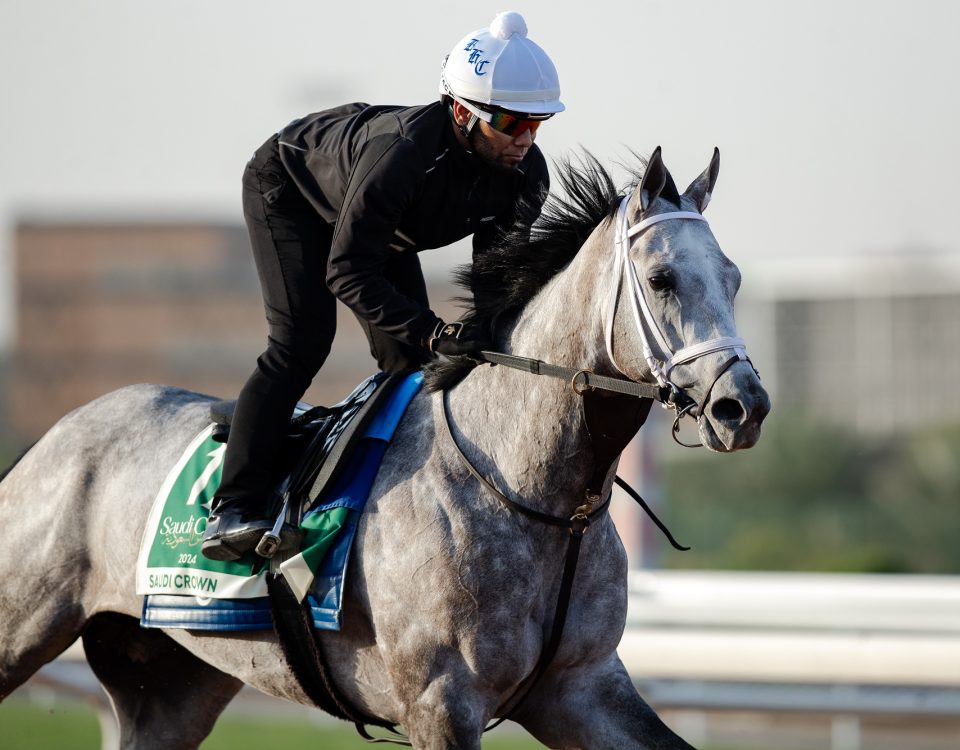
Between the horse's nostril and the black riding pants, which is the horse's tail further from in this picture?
the horse's nostril

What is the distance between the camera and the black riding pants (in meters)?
4.25

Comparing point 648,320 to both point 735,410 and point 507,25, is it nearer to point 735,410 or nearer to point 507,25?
point 735,410

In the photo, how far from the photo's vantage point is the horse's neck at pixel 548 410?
12.5ft

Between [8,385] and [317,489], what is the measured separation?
50.3 m

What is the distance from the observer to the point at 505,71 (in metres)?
4.00

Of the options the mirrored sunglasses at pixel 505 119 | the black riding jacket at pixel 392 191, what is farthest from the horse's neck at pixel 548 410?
the mirrored sunglasses at pixel 505 119

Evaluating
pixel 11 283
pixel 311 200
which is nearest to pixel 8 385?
pixel 11 283

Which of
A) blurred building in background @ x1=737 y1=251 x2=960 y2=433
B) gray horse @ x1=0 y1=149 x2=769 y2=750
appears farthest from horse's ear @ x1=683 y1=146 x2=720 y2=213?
blurred building in background @ x1=737 y1=251 x2=960 y2=433

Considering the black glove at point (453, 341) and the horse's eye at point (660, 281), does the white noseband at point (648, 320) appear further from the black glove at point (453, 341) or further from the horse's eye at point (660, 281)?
the black glove at point (453, 341)

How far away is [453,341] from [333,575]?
0.75 m

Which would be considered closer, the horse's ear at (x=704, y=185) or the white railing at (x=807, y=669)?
the horse's ear at (x=704, y=185)

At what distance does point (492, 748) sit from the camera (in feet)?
27.7

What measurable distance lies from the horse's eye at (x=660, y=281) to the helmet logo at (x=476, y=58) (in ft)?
2.86

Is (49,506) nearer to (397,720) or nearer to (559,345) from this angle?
(397,720)
